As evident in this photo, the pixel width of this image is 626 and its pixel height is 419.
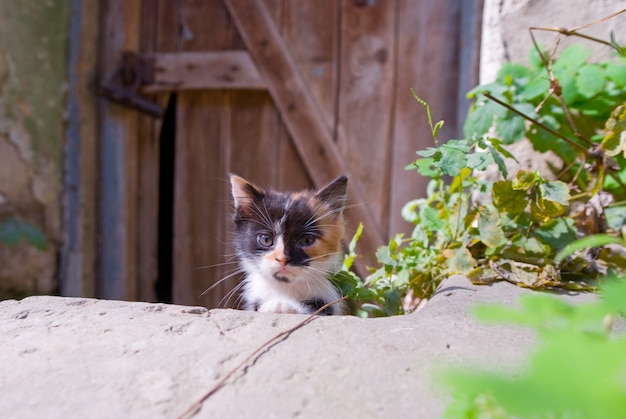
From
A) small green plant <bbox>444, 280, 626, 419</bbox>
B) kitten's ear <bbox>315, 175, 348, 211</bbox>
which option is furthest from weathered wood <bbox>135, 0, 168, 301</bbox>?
small green plant <bbox>444, 280, 626, 419</bbox>

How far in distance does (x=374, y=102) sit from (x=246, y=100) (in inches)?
31.7

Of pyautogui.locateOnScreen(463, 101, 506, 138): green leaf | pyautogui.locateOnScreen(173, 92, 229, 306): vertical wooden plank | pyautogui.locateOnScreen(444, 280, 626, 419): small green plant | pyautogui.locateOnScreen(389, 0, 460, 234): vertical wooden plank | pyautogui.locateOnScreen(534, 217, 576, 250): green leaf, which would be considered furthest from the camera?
pyautogui.locateOnScreen(173, 92, 229, 306): vertical wooden plank

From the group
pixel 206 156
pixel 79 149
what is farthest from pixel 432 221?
pixel 79 149

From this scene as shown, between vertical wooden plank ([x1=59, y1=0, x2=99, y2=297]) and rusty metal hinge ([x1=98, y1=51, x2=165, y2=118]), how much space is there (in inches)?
5.3

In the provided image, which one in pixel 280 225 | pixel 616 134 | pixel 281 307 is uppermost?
pixel 616 134

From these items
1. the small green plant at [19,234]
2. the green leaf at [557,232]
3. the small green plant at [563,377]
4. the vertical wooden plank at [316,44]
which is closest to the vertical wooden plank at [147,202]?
the small green plant at [19,234]

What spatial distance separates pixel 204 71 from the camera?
310cm

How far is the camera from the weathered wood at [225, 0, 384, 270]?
2969 mm

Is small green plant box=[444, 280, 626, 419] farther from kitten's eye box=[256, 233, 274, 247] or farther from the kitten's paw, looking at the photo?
kitten's eye box=[256, 233, 274, 247]

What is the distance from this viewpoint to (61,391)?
0.87 metres

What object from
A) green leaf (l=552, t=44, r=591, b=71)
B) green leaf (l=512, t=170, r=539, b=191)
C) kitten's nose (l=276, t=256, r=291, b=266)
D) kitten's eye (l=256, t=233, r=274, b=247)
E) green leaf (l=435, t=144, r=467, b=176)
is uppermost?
green leaf (l=552, t=44, r=591, b=71)

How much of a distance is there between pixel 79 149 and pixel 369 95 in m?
1.80

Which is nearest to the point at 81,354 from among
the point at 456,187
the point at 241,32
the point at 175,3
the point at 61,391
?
the point at 61,391

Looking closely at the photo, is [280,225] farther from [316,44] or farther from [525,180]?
[316,44]
